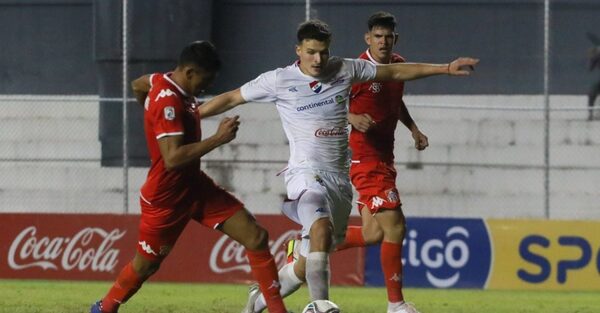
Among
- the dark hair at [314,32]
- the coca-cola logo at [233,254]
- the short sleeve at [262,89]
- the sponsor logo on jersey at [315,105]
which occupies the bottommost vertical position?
the coca-cola logo at [233,254]

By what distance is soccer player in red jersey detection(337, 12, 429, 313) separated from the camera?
1083cm

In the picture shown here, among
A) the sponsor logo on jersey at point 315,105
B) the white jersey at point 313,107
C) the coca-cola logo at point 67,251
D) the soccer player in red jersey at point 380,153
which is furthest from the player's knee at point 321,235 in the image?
the coca-cola logo at point 67,251

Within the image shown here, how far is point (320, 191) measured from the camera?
Answer: 9625mm

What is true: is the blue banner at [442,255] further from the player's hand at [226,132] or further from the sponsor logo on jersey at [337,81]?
the player's hand at [226,132]

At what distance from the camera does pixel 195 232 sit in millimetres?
15500

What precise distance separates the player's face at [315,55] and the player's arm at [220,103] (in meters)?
0.52

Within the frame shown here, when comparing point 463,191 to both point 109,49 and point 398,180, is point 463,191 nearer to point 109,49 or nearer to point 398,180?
point 398,180

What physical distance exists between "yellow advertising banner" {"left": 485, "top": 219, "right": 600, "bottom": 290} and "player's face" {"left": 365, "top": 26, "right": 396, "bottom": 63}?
15.6 ft

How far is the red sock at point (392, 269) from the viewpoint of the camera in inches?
414

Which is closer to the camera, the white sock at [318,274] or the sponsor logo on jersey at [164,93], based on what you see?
the sponsor logo on jersey at [164,93]

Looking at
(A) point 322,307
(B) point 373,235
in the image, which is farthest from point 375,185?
(A) point 322,307

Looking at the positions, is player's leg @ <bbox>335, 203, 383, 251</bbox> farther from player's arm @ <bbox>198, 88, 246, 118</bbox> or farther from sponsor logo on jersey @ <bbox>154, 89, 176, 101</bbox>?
sponsor logo on jersey @ <bbox>154, 89, 176, 101</bbox>

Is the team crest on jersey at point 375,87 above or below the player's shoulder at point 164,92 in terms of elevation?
above

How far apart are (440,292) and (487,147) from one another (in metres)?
4.31
